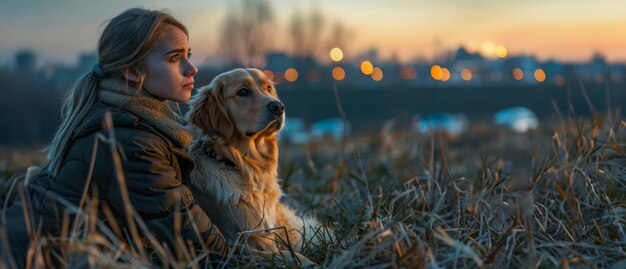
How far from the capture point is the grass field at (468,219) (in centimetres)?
277

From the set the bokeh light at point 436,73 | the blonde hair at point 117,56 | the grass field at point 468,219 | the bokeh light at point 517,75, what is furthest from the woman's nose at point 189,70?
the bokeh light at point 517,75

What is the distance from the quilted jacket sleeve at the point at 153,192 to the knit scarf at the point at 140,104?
14 centimetres

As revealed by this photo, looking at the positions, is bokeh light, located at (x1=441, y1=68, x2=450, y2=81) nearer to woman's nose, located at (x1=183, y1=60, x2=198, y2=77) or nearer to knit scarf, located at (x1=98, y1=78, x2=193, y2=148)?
woman's nose, located at (x1=183, y1=60, x2=198, y2=77)

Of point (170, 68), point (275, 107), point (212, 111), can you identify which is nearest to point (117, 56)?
point (170, 68)

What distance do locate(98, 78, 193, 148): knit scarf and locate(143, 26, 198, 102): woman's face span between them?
0.25 feet

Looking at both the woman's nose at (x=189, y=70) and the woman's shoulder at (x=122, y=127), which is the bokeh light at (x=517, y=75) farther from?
the woman's shoulder at (x=122, y=127)

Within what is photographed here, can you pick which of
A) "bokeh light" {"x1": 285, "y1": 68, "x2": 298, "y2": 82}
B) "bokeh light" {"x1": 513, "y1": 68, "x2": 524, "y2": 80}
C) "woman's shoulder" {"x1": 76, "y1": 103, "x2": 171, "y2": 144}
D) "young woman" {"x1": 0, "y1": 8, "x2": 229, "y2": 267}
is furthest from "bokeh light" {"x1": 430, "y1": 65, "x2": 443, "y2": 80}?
"woman's shoulder" {"x1": 76, "y1": 103, "x2": 171, "y2": 144}

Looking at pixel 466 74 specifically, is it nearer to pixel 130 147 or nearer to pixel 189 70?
pixel 189 70

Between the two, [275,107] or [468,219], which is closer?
[468,219]

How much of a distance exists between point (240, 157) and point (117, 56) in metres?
1.03

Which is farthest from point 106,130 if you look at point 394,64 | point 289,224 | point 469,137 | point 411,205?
point 394,64

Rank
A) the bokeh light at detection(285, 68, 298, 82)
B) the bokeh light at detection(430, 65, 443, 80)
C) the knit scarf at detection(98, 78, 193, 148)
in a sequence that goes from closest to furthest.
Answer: the knit scarf at detection(98, 78, 193, 148)
the bokeh light at detection(285, 68, 298, 82)
the bokeh light at detection(430, 65, 443, 80)

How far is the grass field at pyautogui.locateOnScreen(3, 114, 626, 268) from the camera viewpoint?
9.09ft

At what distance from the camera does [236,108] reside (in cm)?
410
